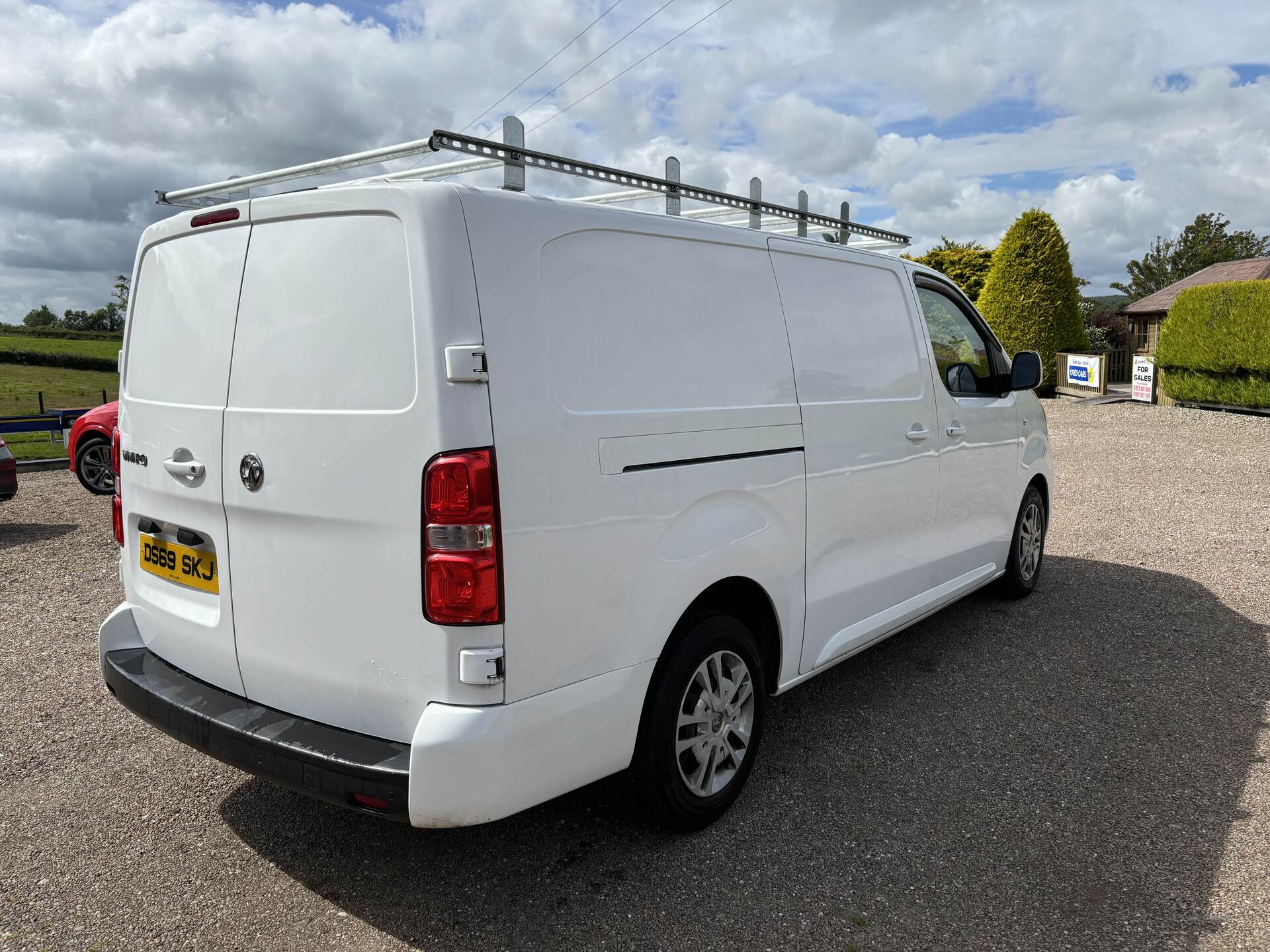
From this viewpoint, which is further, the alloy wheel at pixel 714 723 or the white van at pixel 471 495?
the alloy wheel at pixel 714 723

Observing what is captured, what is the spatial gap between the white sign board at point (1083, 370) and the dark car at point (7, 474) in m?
21.0

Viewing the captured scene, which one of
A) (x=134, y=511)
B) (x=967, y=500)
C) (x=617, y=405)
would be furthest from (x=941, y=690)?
(x=134, y=511)

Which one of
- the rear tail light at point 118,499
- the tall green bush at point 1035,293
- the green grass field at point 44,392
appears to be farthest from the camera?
the tall green bush at point 1035,293

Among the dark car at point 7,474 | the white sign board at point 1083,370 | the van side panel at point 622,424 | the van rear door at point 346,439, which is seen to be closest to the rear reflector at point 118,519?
the van rear door at point 346,439

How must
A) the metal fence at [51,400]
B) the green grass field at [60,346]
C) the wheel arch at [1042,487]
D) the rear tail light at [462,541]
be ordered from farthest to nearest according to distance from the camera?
1. the green grass field at [60,346]
2. the metal fence at [51,400]
3. the wheel arch at [1042,487]
4. the rear tail light at [462,541]

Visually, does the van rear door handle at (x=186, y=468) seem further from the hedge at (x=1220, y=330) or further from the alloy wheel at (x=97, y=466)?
the hedge at (x=1220, y=330)

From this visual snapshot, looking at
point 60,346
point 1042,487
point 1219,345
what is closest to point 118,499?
point 1042,487

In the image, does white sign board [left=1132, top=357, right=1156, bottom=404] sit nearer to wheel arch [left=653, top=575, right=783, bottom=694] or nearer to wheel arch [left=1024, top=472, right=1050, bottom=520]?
wheel arch [left=1024, top=472, right=1050, bottom=520]

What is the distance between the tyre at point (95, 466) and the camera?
10.7 meters

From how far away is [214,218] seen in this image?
9.31 ft

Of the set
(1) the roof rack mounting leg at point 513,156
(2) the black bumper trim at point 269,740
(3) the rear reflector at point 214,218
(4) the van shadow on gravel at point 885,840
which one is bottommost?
(4) the van shadow on gravel at point 885,840

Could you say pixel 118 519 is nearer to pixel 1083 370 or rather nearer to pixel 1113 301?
pixel 1083 370

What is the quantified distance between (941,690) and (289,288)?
351 cm

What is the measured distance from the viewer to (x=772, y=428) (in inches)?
125
